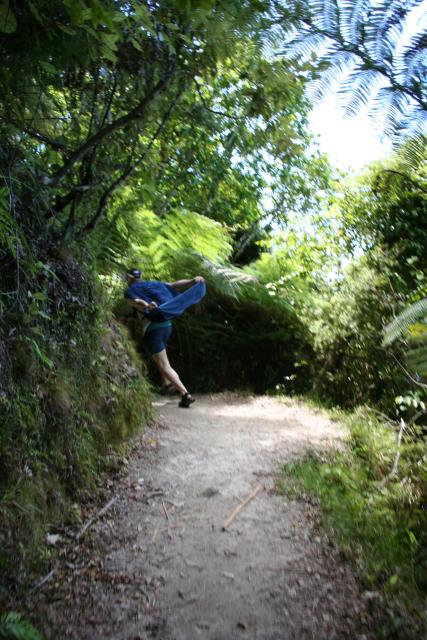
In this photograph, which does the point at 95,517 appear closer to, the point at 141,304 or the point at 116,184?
the point at 116,184

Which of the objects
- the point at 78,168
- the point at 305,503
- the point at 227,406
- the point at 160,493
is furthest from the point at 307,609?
the point at 227,406

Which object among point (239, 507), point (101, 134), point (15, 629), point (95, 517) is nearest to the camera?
point (15, 629)

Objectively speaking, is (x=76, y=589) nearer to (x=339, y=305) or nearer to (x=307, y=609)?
(x=307, y=609)

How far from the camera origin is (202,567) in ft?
9.14

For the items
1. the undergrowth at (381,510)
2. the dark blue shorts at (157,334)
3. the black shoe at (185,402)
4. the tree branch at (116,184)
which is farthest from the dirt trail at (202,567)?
the dark blue shorts at (157,334)

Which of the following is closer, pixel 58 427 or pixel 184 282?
pixel 58 427

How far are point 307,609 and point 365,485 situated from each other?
1.60m

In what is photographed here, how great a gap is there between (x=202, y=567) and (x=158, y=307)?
399cm

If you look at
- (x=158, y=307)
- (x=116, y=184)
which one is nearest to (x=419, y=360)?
(x=116, y=184)

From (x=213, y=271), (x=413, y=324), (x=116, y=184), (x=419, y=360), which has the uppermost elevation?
(x=116, y=184)

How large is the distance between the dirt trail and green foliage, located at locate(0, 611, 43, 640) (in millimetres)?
295

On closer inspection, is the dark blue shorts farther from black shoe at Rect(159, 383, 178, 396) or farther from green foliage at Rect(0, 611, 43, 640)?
green foliage at Rect(0, 611, 43, 640)

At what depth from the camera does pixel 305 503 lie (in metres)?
3.48

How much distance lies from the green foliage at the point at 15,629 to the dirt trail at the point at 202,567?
0.29 m
